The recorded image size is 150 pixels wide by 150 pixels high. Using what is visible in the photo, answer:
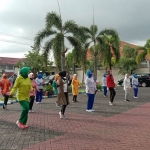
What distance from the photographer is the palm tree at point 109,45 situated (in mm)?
23500

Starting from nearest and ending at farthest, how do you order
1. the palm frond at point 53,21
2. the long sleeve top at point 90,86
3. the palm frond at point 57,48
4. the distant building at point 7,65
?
1. the long sleeve top at point 90,86
2. the palm frond at point 57,48
3. the palm frond at point 53,21
4. the distant building at point 7,65

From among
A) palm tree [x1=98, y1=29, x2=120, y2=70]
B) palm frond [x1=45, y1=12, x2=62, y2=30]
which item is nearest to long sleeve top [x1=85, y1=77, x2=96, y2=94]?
palm frond [x1=45, y1=12, x2=62, y2=30]

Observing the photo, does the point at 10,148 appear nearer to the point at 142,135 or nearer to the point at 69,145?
the point at 69,145

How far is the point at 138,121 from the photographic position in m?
7.53

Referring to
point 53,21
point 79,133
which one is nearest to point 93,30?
point 53,21

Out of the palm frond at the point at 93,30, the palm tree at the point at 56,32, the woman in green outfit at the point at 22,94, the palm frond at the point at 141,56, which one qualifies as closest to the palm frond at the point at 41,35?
the palm tree at the point at 56,32

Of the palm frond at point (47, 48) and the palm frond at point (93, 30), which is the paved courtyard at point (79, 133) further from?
the palm frond at point (93, 30)

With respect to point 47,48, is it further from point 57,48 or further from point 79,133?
point 79,133

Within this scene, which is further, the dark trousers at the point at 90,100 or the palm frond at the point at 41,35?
the palm frond at the point at 41,35

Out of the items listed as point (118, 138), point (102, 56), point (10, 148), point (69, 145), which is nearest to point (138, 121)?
point (118, 138)

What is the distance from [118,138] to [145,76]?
23.4 metres

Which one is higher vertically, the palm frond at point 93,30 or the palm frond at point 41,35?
the palm frond at point 93,30

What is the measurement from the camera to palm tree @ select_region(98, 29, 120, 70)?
2350 cm

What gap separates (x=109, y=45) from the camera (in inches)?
1027
